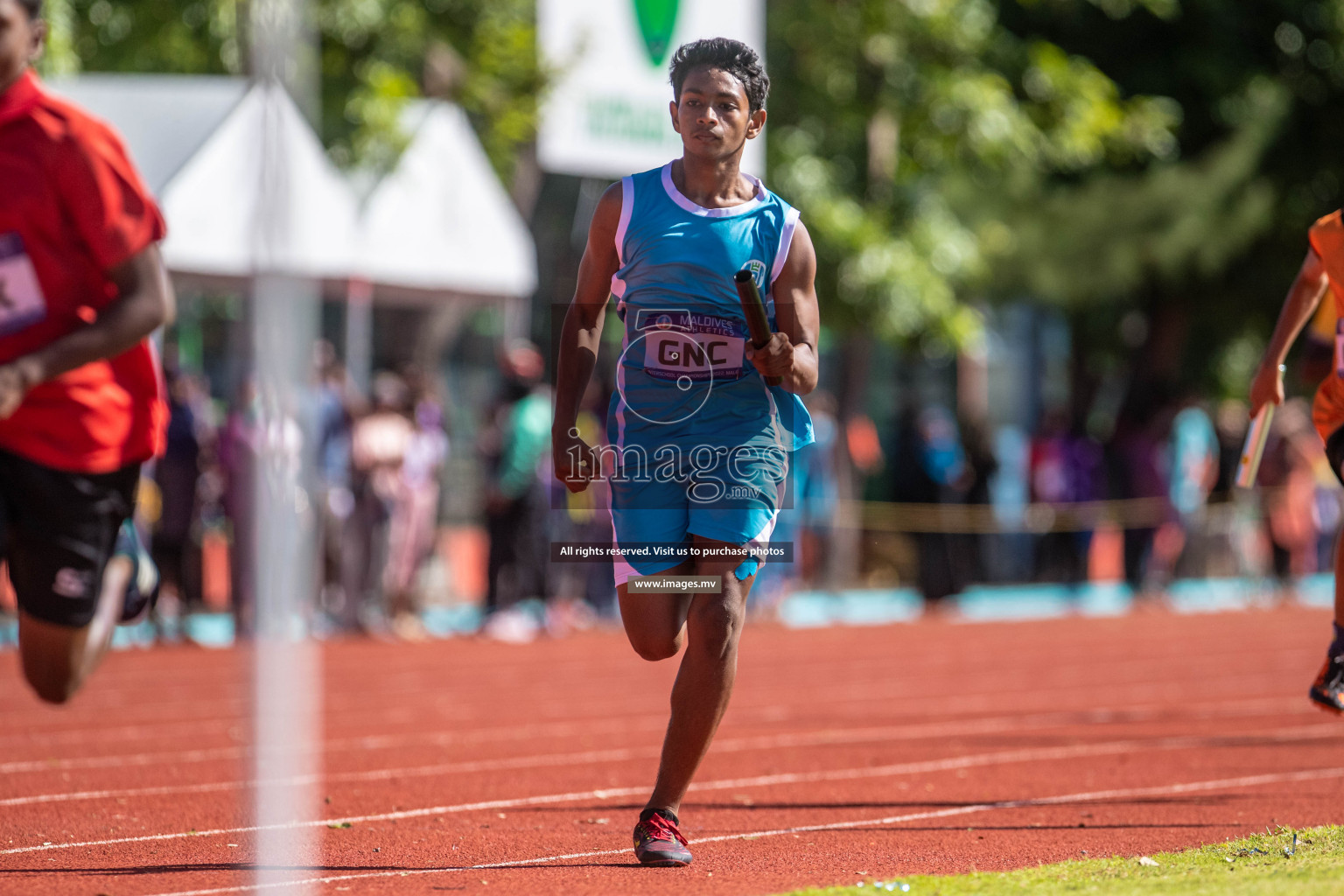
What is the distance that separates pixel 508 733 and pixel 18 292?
5.22 meters

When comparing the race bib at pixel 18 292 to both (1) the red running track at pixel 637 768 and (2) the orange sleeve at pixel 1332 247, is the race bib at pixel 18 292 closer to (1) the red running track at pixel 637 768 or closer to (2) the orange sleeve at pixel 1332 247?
(1) the red running track at pixel 637 768

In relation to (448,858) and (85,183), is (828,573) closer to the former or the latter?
(448,858)

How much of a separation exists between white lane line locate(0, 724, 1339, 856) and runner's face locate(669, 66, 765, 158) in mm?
2113

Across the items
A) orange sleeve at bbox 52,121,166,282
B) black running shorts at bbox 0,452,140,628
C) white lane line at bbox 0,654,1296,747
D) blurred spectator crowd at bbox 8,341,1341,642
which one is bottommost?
blurred spectator crowd at bbox 8,341,1341,642

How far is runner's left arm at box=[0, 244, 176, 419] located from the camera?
4.01 meters

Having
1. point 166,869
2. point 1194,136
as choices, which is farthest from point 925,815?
point 1194,136

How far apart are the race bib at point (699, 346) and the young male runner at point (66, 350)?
4.64ft

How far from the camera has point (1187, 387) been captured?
1135 inches

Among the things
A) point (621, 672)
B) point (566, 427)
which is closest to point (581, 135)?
point (621, 672)

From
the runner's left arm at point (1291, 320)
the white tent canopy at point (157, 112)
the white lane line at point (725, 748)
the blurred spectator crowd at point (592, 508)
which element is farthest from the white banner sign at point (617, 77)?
the runner's left arm at point (1291, 320)

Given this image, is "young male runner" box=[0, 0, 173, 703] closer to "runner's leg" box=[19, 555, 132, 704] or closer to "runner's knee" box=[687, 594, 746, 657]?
"runner's leg" box=[19, 555, 132, 704]

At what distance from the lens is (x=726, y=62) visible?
519cm

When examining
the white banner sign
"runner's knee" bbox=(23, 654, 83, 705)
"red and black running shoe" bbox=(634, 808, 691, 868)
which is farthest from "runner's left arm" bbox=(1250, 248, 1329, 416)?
the white banner sign

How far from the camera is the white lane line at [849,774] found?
5.88 metres
